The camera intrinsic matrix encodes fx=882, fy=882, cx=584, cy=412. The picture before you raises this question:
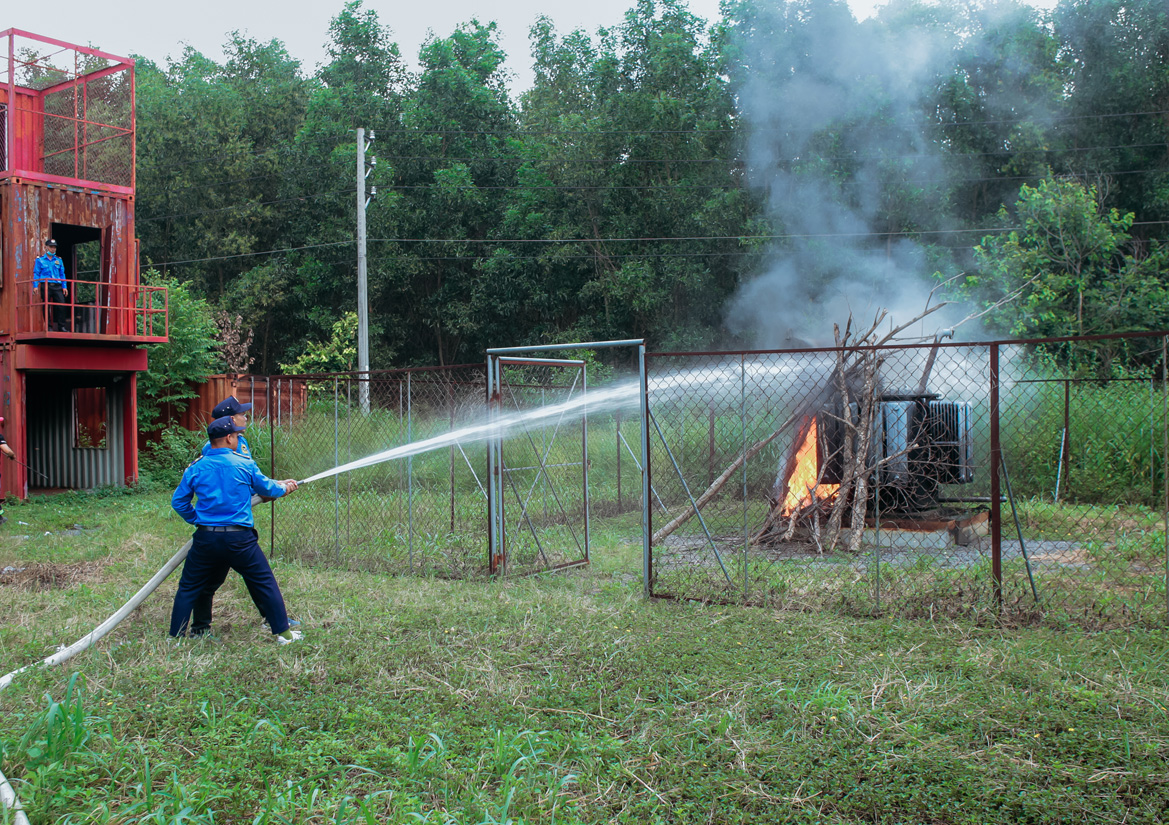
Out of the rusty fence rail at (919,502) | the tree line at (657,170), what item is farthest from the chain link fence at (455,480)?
the tree line at (657,170)

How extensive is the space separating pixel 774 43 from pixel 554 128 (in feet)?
27.4

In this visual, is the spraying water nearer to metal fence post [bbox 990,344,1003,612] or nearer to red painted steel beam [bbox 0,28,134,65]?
metal fence post [bbox 990,344,1003,612]

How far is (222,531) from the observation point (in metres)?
6.12

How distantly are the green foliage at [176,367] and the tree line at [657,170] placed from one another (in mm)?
3746

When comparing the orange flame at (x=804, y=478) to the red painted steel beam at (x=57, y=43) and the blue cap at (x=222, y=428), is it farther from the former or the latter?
the red painted steel beam at (x=57, y=43)

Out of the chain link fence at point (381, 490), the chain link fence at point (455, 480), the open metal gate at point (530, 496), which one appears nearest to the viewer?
the open metal gate at point (530, 496)

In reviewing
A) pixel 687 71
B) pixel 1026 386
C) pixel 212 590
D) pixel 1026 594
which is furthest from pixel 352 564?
pixel 687 71

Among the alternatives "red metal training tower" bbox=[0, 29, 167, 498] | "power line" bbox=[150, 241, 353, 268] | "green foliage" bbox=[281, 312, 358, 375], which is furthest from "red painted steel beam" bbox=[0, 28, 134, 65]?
"power line" bbox=[150, 241, 353, 268]

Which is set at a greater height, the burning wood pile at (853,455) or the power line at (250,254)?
the power line at (250,254)

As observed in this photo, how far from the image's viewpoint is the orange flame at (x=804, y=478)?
388 inches

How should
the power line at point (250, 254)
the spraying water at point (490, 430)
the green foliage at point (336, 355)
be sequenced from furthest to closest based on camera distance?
1. the power line at point (250, 254)
2. the green foliage at point (336, 355)
3. the spraying water at point (490, 430)

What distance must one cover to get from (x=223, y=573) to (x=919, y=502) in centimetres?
769

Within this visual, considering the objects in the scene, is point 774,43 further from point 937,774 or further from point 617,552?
point 937,774

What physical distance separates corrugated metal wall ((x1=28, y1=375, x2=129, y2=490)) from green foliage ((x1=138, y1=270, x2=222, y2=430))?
5.75 ft
